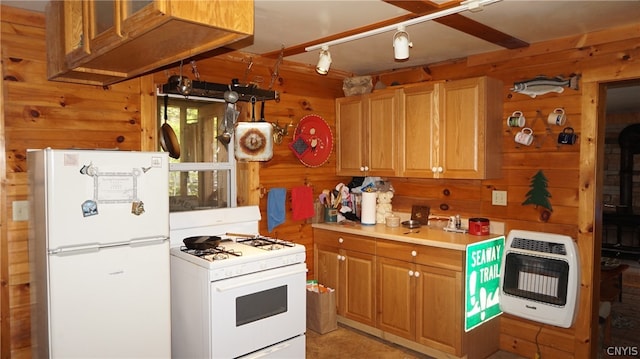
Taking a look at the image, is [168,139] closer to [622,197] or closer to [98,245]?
[98,245]

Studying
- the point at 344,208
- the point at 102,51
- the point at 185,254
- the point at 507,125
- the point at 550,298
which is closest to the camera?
the point at 102,51

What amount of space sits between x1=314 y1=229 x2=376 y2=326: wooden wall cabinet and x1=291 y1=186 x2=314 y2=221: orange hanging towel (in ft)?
0.71

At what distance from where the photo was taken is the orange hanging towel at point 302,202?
3.92 meters

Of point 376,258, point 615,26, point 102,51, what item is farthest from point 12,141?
point 615,26

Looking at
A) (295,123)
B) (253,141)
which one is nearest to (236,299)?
(253,141)

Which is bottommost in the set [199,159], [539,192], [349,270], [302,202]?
[349,270]

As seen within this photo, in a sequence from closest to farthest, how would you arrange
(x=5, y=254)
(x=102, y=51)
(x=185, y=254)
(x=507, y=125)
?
(x=102, y=51) → (x=5, y=254) → (x=185, y=254) → (x=507, y=125)

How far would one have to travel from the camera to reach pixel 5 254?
8.29 feet

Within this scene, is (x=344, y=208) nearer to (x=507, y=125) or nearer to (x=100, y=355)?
(x=507, y=125)

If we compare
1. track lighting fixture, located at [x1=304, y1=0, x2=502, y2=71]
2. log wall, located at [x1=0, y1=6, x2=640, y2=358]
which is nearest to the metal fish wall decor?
log wall, located at [x1=0, y1=6, x2=640, y2=358]

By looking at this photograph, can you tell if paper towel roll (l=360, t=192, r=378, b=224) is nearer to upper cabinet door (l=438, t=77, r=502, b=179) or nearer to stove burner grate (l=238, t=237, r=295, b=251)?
upper cabinet door (l=438, t=77, r=502, b=179)

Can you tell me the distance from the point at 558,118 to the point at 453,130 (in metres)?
0.70

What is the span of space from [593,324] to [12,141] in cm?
381

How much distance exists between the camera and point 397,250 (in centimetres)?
346
